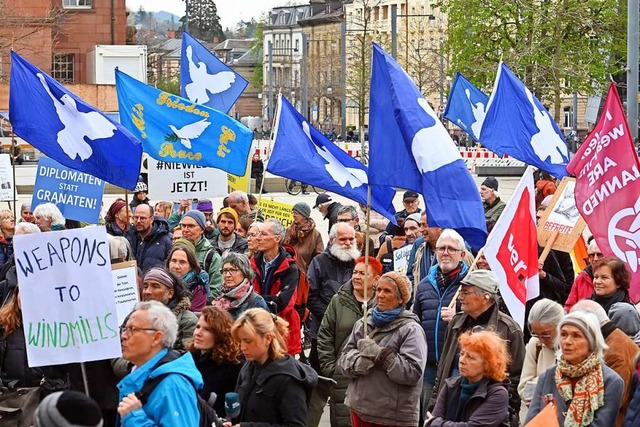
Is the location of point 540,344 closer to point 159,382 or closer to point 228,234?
point 159,382

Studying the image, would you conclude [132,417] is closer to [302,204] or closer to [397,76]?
[397,76]

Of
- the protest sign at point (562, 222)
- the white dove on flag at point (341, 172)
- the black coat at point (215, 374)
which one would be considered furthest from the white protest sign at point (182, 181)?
the black coat at point (215, 374)

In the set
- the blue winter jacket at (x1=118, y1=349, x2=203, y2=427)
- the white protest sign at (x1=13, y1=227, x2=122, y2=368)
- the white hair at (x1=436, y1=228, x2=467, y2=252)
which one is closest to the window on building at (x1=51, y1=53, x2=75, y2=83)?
the white hair at (x1=436, y1=228, x2=467, y2=252)

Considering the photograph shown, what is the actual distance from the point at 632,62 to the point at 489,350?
15.1 metres

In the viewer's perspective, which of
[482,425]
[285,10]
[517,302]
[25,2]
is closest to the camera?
[482,425]

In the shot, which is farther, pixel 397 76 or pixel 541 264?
pixel 541 264

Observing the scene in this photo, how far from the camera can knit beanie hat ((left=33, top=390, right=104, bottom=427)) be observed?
14.1ft

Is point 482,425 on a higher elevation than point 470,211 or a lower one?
lower

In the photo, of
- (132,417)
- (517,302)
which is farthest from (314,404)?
(132,417)

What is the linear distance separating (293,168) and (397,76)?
11.8 ft

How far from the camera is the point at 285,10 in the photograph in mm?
157375

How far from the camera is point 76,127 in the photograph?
10.7 metres

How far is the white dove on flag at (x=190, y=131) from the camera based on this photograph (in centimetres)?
1241

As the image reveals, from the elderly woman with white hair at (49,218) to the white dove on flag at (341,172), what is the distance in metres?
2.30
